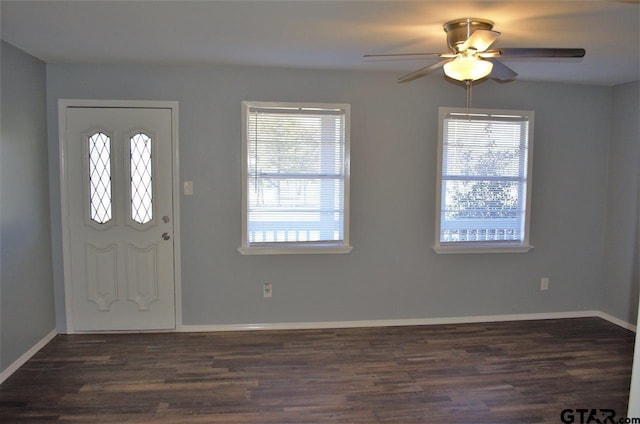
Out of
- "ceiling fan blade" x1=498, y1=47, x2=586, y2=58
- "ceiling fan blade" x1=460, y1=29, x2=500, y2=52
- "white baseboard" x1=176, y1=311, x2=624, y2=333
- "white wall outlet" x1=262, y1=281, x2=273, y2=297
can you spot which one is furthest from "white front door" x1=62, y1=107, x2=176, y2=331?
"ceiling fan blade" x1=498, y1=47, x2=586, y2=58

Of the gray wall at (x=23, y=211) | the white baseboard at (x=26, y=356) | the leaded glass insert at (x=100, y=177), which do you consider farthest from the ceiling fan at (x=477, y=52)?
the white baseboard at (x=26, y=356)

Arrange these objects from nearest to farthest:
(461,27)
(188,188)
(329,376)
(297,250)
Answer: (461,27) → (329,376) → (188,188) → (297,250)

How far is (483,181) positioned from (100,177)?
332 cm

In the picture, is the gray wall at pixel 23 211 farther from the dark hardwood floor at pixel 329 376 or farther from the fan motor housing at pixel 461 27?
the fan motor housing at pixel 461 27

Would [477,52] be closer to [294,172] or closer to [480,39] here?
[480,39]

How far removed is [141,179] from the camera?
12.3 feet

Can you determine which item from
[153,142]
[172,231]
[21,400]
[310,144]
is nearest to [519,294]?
[310,144]

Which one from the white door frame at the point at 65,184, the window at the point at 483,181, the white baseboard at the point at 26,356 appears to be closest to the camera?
the white baseboard at the point at 26,356

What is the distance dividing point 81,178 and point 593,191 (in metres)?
4.62

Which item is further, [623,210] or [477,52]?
[623,210]

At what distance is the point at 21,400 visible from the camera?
2.71m

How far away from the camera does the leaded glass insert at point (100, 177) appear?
3.68 metres

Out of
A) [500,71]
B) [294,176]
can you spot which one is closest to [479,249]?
[294,176]

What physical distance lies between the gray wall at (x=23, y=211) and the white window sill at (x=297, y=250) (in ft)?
5.12
